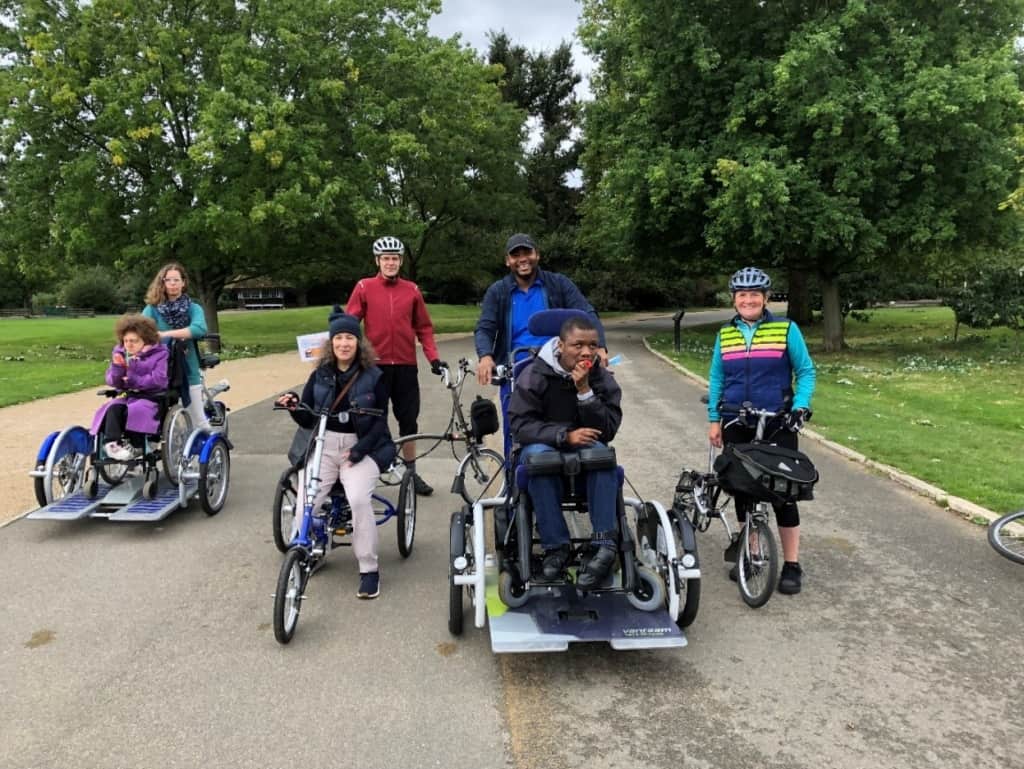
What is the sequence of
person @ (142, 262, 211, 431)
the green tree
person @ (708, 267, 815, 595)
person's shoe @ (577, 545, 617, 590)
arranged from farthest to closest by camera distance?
the green tree < person @ (142, 262, 211, 431) < person @ (708, 267, 815, 595) < person's shoe @ (577, 545, 617, 590)

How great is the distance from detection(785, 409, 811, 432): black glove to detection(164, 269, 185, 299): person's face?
4869 mm

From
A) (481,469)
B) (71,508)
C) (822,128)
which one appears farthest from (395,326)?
(822,128)

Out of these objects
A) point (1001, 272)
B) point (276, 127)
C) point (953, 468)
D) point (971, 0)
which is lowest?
point (953, 468)

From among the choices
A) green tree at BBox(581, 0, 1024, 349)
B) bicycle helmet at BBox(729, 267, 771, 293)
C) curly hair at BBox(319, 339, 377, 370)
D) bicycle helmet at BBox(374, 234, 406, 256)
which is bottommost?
curly hair at BBox(319, 339, 377, 370)

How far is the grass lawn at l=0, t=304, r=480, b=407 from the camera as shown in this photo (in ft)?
43.0

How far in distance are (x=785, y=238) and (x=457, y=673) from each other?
15.3 m

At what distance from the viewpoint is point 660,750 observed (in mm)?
2834

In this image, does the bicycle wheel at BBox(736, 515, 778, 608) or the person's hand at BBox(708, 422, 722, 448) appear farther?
the person's hand at BBox(708, 422, 722, 448)

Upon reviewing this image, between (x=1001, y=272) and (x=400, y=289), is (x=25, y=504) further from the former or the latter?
(x=1001, y=272)

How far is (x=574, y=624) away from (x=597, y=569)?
27 cm

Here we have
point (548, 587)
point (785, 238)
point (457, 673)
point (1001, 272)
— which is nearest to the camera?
point (457, 673)

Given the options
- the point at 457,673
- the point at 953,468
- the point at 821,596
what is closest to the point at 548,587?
the point at 457,673

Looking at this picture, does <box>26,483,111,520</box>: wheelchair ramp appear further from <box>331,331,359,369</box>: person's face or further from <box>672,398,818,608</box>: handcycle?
<box>672,398,818,608</box>: handcycle

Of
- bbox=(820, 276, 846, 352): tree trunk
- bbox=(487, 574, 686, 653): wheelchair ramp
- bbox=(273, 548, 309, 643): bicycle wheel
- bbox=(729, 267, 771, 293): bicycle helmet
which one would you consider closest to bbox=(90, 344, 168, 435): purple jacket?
bbox=(273, 548, 309, 643): bicycle wheel
